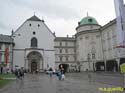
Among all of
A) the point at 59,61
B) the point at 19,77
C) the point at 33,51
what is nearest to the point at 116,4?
the point at 19,77

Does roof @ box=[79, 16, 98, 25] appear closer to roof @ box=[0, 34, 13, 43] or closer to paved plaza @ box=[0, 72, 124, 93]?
roof @ box=[0, 34, 13, 43]

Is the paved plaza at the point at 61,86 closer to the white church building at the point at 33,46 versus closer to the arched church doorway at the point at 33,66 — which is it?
the white church building at the point at 33,46

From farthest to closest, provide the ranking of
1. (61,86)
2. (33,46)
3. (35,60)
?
1. (33,46)
2. (35,60)
3. (61,86)

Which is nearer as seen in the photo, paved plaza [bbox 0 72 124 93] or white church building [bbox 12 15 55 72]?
paved plaza [bbox 0 72 124 93]

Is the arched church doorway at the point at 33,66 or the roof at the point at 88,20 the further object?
the roof at the point at 88,20

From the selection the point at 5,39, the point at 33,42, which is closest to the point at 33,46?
the point at 33,42

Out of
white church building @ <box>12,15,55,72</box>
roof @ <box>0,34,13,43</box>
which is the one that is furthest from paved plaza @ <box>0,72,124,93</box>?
roof @ <box>0,34,13,43</box>

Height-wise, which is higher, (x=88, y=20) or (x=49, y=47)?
(x=88, y=20)

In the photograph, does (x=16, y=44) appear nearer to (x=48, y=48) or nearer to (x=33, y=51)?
(x=33, y=51)

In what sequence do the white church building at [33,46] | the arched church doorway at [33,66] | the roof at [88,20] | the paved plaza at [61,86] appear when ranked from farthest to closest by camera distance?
the roof at [88,20] < the arched church doorway at [33,66] < the white church building at [33,46] < the paved plaza at [61,86]

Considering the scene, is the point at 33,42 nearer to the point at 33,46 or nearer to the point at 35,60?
the point at 33,46

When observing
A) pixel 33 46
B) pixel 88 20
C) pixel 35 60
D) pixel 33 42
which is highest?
pixel 88 20

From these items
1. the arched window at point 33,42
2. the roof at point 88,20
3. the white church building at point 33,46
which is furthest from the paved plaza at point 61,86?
the roof at point 88,20

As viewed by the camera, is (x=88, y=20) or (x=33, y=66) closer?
(x=33, y=66)
